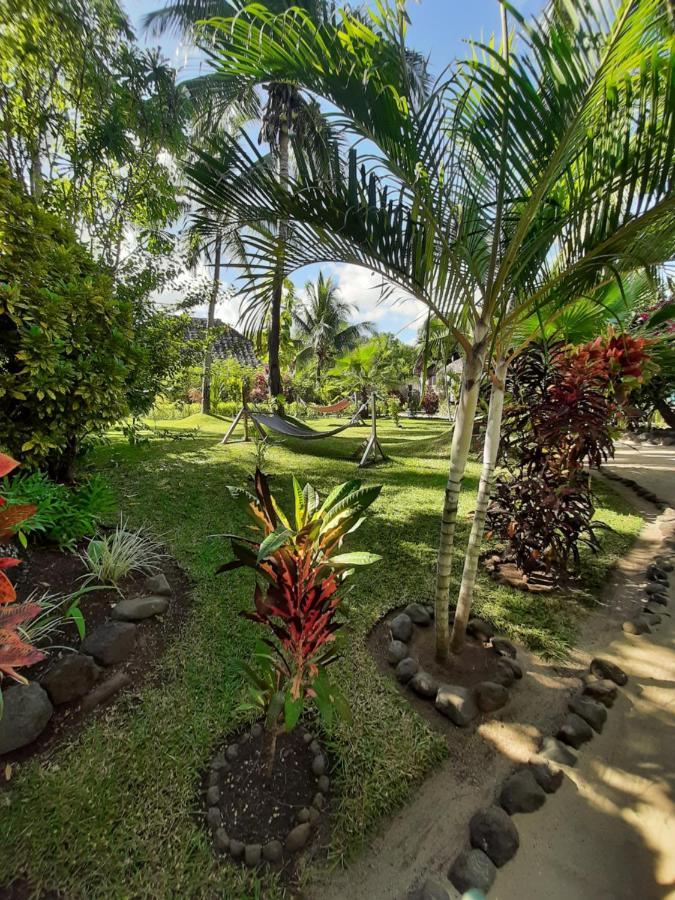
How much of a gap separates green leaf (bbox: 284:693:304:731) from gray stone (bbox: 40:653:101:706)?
93 centimetres

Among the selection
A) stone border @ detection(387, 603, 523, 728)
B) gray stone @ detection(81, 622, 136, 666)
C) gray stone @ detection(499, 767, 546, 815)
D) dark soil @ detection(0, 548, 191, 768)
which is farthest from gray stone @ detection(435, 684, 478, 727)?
gray stone @ detection(81, 622, 136, 666)

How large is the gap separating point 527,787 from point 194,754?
1110 millimetres

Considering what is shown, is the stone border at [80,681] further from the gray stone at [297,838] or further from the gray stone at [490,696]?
the gray stone at [490,696]

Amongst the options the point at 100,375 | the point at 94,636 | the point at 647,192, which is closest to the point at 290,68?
the point at 647,192

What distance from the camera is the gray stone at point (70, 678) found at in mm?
1381

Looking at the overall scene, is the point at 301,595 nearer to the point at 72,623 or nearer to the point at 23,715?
the point at 23,715

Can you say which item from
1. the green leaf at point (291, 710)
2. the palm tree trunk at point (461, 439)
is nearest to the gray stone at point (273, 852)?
the green leaf at point (291, 710)

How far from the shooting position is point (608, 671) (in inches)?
67.0

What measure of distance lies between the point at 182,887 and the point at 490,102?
2.42m

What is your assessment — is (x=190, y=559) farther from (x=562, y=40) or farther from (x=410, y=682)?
(x=562, y=40)

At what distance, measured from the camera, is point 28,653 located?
788 millimetres

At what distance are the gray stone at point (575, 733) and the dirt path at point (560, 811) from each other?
1.2 inches

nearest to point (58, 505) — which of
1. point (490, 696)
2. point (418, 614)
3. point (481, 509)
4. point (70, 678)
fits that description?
point (70, 678)

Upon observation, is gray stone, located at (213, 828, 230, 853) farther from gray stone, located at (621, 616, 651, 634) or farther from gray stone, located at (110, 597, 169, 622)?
gray stone, located at (621, 616, 651, 634)
